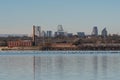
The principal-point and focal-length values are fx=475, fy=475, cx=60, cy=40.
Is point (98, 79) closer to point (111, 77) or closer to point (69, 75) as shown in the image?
point (111, 77)

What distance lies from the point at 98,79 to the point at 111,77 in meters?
1.34

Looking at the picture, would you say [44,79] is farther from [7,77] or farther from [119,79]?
[119,79]

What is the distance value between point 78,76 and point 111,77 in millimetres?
2453

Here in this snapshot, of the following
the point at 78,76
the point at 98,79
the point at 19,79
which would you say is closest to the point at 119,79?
the point at 98,79

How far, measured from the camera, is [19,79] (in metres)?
30.8

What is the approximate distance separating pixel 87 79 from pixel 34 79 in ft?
11.4

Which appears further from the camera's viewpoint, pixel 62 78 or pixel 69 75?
pixel 69 75

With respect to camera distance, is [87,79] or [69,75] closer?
[87,79]

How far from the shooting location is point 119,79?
29938mm

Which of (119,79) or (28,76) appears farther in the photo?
(28,76)

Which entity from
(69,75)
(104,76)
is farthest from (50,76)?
→ (104,76)

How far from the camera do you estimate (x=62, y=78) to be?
31.2 m

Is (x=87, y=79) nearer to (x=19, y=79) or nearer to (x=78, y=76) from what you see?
(x=78, y=76)

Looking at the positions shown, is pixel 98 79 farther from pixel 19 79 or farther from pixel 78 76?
pixel 19 79
